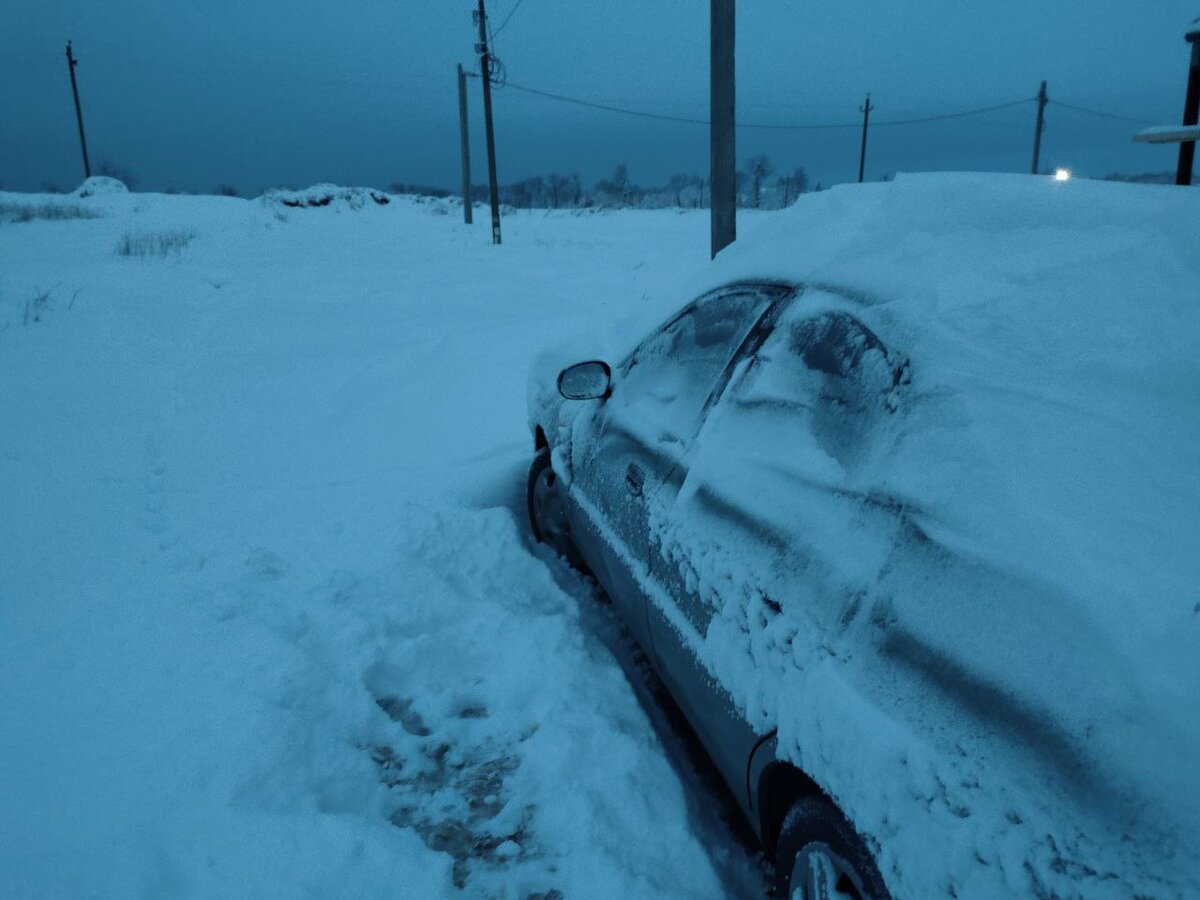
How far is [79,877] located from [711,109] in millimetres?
8495

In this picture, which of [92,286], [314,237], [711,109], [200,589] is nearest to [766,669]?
[200,589]

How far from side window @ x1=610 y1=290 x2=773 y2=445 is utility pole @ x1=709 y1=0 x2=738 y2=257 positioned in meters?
5.40

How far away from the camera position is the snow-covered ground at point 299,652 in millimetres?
2301

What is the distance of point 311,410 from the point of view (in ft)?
23.1

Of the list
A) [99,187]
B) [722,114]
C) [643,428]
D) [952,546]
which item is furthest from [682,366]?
[99,187]

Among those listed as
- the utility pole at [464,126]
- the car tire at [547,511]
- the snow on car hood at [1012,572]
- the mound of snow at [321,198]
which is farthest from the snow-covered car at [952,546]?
the mound of snow at [321,198]

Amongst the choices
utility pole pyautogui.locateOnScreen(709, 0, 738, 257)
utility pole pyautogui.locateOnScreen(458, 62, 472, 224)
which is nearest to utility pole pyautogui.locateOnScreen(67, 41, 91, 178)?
utility pole pyautogui.locateOnScreen(458, 62, 472, 224)

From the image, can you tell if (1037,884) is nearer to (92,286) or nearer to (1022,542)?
(1022,542)

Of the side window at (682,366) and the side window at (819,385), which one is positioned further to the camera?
the side window at (682,366)

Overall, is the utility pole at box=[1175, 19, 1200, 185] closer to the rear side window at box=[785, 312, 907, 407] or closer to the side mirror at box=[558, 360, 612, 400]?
the side mirror at box=[558, 360, 612, 400]

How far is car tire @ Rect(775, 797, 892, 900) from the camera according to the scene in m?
1.44

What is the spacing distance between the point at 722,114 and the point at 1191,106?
4350mm

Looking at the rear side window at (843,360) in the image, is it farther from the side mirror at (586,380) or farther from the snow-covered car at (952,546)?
the side mirror at (586,380)

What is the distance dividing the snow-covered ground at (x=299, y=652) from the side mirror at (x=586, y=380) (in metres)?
0.36
